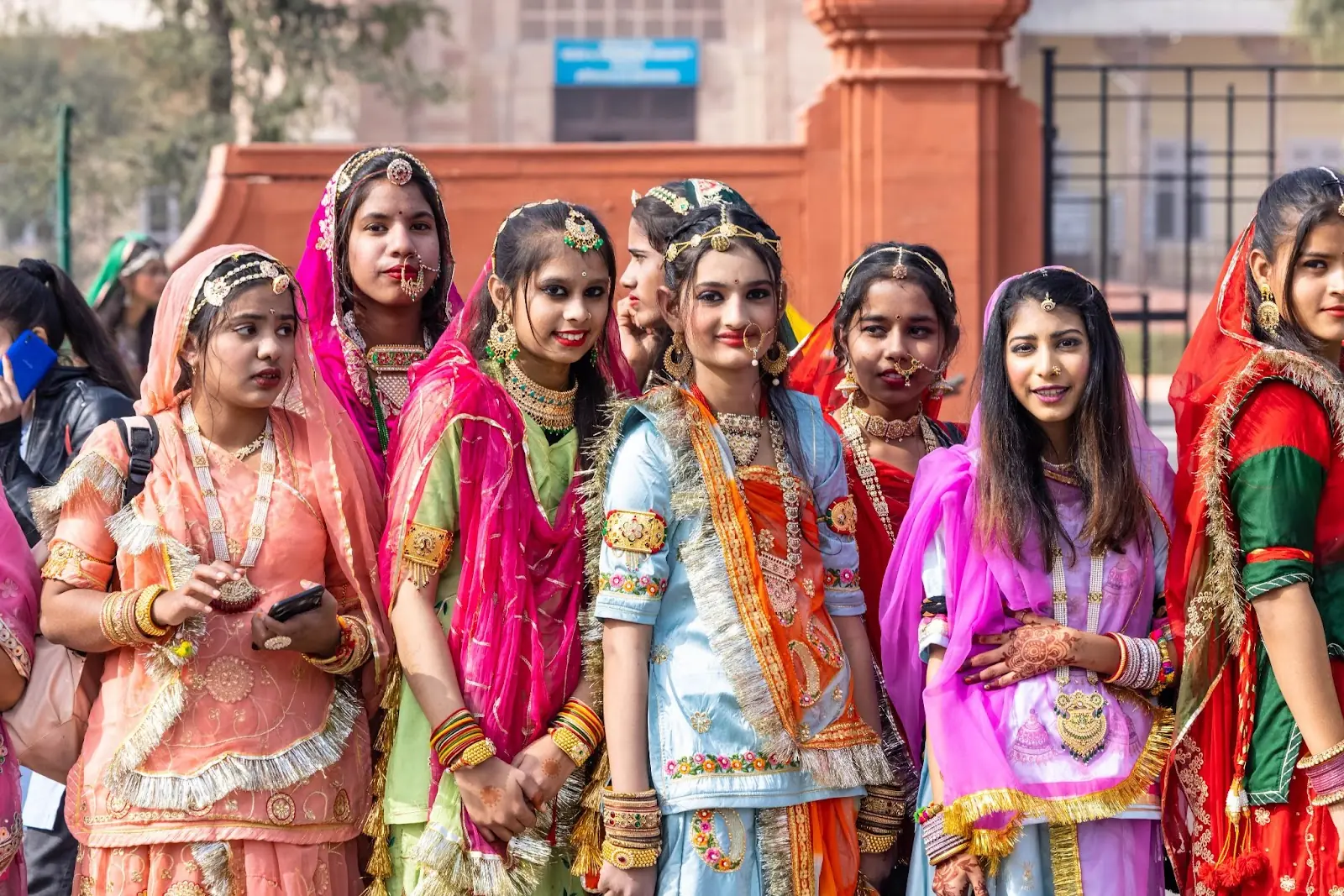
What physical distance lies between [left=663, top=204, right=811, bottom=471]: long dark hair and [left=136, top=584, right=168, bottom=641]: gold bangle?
1.22 metres

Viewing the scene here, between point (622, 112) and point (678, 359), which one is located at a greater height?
point (622, 112)

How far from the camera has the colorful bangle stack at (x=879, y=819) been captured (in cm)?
344

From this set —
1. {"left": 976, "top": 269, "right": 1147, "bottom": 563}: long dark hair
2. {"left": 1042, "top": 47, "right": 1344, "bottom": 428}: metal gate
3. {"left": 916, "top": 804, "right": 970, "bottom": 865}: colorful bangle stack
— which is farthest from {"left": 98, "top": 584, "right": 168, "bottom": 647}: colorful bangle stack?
{"left": 1042, "top": 47, "right": 1344, "bottom": 428}: metal gate

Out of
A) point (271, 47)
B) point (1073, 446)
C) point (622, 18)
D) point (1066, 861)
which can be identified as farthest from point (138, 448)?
point (622, 18)

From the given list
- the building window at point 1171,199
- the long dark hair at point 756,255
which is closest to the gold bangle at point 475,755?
the long dark hair at point 756,255

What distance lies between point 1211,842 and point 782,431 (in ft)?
4.02

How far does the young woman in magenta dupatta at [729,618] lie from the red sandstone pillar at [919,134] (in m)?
4.31

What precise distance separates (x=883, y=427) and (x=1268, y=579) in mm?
1100

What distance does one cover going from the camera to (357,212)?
3998 mm

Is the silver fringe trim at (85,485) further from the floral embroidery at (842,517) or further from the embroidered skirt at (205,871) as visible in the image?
the floral embroidery at (842,517)

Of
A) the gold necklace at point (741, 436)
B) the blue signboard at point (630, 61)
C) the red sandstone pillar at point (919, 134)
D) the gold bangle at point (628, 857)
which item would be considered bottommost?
the gold bangle at point (628, 857)

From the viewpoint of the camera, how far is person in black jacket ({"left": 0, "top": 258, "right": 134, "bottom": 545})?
4.63 m

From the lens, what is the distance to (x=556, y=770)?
3.33m

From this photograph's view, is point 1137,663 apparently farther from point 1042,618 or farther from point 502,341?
point 502,341
